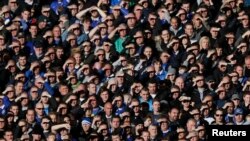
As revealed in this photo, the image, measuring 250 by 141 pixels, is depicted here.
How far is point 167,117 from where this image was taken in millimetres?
28688

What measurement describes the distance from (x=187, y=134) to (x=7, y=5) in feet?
17.6

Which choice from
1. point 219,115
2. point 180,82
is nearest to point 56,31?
point 180,82

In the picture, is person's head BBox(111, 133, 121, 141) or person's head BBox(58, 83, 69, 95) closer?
person's head BBox(111, 133, 121, 141)

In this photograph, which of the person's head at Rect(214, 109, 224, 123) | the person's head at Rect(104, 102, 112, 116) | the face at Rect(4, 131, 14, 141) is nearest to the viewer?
the person's head at Rect(214, 109, 224, 123)

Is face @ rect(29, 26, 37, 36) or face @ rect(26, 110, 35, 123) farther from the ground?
face @ rect(29, 26, 37, 36)

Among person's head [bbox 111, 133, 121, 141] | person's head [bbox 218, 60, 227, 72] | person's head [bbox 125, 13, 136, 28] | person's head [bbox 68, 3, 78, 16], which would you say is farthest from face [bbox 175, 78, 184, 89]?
person's head [bbox 68, 3, 78, 16]

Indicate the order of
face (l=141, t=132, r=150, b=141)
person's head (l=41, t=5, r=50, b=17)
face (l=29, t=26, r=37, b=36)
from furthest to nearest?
person's head (l=41, t=5, r=50, b=17), face (l=29, t=26, r=37, b=36), face (l=141, t=132, r=150, b=141)

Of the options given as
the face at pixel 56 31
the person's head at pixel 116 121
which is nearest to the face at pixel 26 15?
the face at pixel 56 31

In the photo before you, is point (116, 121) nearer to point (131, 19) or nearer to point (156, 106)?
point (156, 106)

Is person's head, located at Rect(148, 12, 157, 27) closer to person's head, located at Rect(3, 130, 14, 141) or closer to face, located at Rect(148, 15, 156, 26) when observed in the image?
face, located at Rect(148, 15, 156, 26)

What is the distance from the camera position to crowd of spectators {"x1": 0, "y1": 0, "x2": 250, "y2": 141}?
2867 centimetres

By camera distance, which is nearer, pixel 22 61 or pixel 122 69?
pixel 122 69

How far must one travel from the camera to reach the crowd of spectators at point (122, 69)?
94.1 feet

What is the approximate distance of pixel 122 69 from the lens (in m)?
29.6
